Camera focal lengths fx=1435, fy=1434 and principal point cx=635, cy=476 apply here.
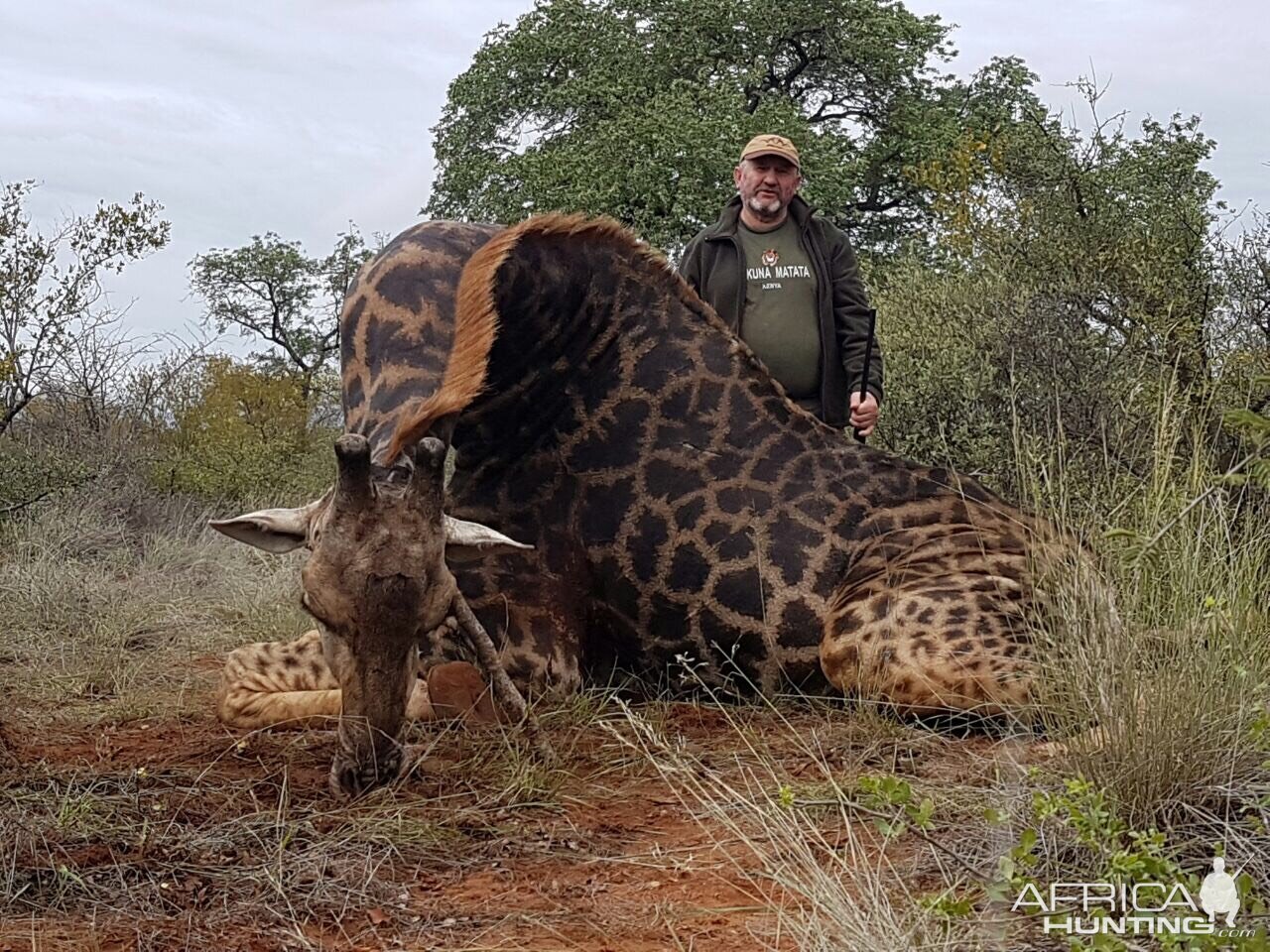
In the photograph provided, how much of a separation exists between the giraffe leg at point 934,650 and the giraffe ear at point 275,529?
2254 millimetres

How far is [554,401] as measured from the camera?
6.60m

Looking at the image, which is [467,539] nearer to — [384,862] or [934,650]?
[384,862]

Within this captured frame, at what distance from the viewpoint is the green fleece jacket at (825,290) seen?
807 cm

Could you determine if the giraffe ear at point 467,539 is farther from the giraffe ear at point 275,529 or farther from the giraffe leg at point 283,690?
the giraffe leg at point 283,690

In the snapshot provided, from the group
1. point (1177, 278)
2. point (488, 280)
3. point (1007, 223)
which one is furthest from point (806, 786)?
point (1007, 223)

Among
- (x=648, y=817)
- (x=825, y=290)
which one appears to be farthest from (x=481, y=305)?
(x=825, y=290)

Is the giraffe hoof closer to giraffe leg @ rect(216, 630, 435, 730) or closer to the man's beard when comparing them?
giraffe leg @ rect(216, 630, 435, 730)

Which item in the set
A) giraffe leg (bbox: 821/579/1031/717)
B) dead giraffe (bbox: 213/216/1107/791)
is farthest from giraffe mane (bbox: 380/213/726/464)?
giraffe leg (bbox: 821/579/1031/717)

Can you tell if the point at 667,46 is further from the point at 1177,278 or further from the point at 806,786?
the point at 806,786

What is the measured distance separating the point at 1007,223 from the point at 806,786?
6.95 meters

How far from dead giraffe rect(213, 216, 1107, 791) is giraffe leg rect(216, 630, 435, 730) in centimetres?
4

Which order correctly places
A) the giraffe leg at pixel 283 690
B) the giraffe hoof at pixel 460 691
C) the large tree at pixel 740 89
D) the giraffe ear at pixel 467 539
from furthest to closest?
the large tree at pixel 740 89 < the giraffe leg at pixel 283 690 < the giraffe hoof at pixel 460 691 < the giraffe ear at pixel 467 539

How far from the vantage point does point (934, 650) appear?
562cm

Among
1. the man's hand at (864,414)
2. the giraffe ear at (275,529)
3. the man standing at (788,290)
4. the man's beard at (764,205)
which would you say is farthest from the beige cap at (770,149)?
the giraffe ear at (275,529)
